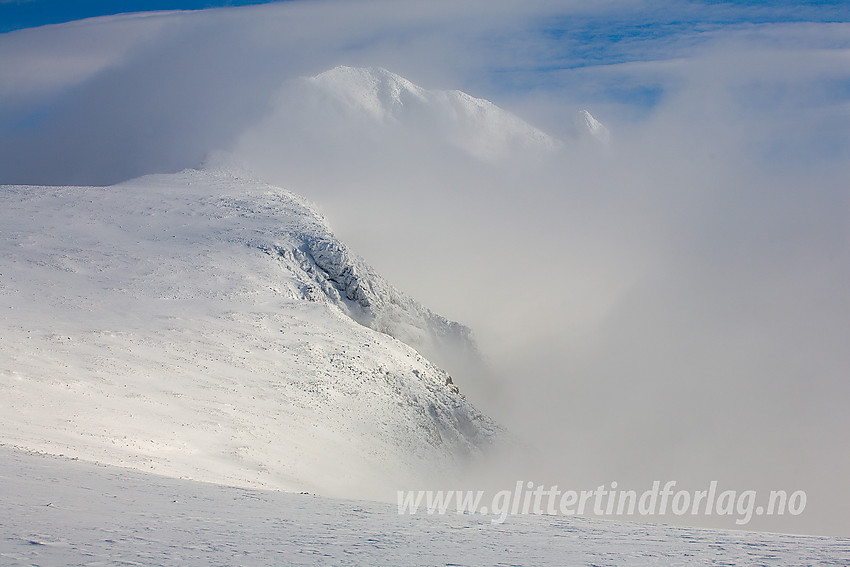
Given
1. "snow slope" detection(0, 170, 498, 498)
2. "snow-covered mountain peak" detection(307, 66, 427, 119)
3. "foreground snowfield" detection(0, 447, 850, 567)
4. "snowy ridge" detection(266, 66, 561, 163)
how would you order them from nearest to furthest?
"foreground snowfield" detection(0, 447, 850, 567)
"snow slope" detection(0, 170, 498, 498)
"snowy ridge" detection(266, 66, 561, 163)
"snow-covered mountain peak" detection(307, 66, 427, 119)

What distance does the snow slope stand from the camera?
1625 centimetres

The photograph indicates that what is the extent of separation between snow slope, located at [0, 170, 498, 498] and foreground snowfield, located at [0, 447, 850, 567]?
3.99m

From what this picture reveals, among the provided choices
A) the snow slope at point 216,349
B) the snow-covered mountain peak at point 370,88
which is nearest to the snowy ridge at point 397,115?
the snow-covered mountain peak at point 370,88

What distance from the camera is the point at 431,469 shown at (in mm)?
23969

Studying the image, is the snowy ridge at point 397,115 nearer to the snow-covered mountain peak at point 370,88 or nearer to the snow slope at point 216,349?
the snow-covered mountain peak at point 370,88

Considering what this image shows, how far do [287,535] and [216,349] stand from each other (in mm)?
16444

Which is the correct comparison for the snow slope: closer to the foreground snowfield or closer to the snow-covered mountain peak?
the foreground snowfield

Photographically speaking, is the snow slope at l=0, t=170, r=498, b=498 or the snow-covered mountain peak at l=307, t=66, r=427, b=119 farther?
the snow-covered mountain peak at l=307, t=66, r=427, b=119

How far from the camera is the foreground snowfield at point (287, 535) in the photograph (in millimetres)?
6805

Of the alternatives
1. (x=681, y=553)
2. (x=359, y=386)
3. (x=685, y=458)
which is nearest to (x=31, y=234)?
(x=359, y=386)

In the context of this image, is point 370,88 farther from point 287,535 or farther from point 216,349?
point 287,535

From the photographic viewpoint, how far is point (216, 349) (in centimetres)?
2333

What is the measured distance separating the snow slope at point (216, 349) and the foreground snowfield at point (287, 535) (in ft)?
13.1

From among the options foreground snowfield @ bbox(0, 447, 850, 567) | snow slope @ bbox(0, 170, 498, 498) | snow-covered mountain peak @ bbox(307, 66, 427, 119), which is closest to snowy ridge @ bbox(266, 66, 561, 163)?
snow-covered mountain peak @ bbox(307, 66, 427, 119)
